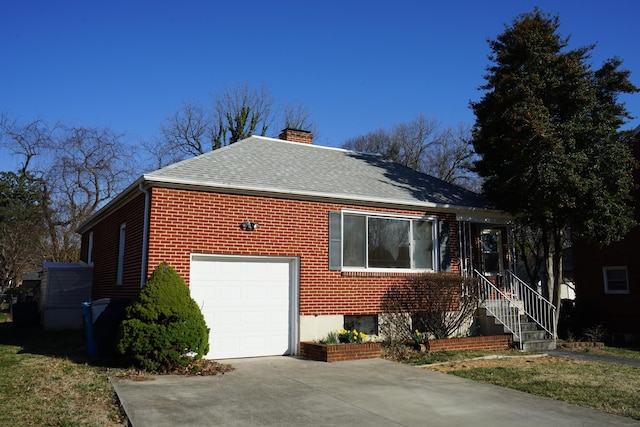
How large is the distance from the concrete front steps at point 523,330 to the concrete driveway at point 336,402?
169 inches

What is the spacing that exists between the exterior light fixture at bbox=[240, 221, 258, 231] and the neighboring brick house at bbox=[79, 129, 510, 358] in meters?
0.02

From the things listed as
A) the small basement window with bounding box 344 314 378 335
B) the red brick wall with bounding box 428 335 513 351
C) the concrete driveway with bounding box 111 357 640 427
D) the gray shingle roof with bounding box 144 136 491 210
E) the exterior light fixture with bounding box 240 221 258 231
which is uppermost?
the gray shingle roof with bounding box 144 136 491 210

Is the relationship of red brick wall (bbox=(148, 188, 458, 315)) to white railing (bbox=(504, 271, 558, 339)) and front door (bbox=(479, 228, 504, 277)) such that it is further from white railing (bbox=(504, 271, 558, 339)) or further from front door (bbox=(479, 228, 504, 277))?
white railing (bbox=(504, 271, 558, 339))

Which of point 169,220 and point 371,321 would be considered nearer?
point 169,220

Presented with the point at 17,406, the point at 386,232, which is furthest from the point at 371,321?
the point at 17,406

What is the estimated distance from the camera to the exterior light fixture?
36.5 ft

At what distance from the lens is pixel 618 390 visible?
8086 millimetres

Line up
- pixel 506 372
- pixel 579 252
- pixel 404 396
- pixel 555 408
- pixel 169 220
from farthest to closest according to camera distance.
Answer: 1. pixel 579 252
2. pixel 169 220
3. pixel 506 372
4. pixel 404 396
5. pixel 555 408

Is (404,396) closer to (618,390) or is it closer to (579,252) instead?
(618,390)

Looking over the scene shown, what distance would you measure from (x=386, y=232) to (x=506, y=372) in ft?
14.9

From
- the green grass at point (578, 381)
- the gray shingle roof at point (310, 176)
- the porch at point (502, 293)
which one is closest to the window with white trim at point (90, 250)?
the gray shingle roof at point (310, 176)

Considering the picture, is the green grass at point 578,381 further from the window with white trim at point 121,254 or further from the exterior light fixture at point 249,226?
the window with white trim at point 121,254

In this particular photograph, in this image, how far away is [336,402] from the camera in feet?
23.3

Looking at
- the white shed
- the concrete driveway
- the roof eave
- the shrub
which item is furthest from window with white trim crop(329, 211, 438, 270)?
the white shed
